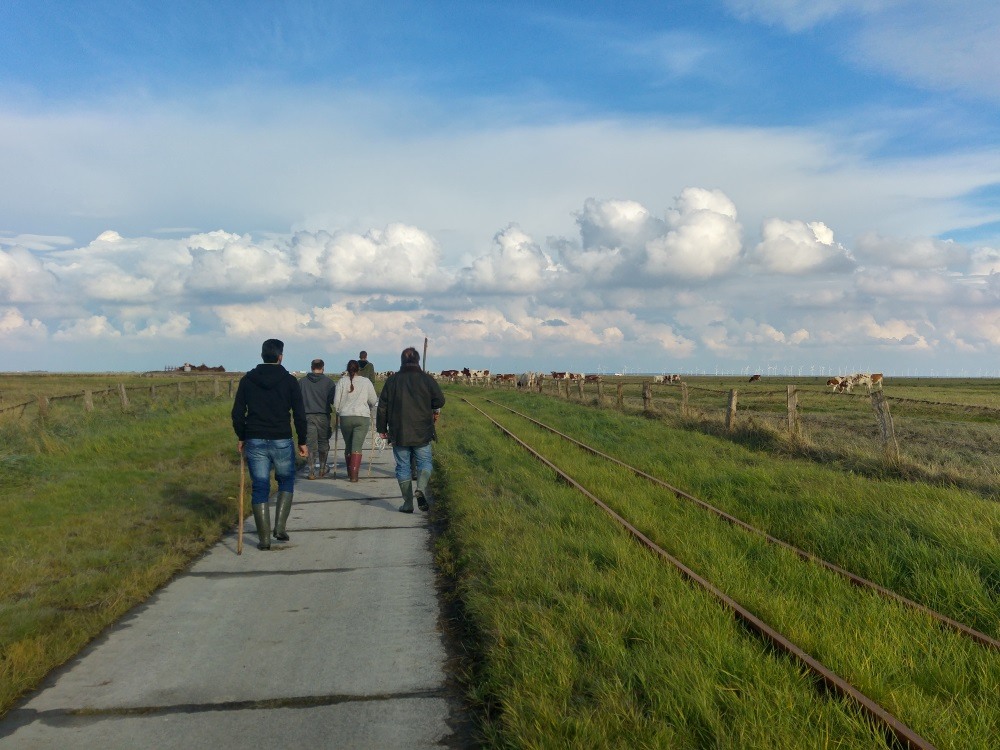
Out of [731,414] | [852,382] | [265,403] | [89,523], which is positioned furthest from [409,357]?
[852,382]

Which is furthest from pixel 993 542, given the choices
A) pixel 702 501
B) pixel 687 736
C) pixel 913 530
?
pixel 687 736

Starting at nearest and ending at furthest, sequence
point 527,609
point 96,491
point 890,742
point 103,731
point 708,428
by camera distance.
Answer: point 890,742 < point 103,731 < point 527,609 < point 96,491 < point 708,428

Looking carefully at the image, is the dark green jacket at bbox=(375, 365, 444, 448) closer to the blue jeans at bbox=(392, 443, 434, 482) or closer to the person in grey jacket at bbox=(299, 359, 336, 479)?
the blue jeans at bbox=(392, 443, 434, 482)

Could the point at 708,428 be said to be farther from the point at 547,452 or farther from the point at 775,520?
the point at 775,520

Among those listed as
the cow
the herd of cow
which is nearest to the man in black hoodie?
the herd of cow

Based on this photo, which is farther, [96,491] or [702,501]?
[96,491]

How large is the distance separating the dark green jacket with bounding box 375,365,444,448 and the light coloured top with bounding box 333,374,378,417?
2396 mm

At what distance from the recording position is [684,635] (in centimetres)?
472

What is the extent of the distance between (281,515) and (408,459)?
221 centimetres

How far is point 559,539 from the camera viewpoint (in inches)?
296

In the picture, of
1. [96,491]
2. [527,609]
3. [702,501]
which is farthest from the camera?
[96,491]

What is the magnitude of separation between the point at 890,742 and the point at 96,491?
1119 centimetres

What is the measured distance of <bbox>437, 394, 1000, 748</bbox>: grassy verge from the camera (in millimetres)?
3688

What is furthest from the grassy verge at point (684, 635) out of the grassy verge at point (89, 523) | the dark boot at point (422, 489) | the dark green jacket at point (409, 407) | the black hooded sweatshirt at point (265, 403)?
the grassy verge at point (89, 523)
